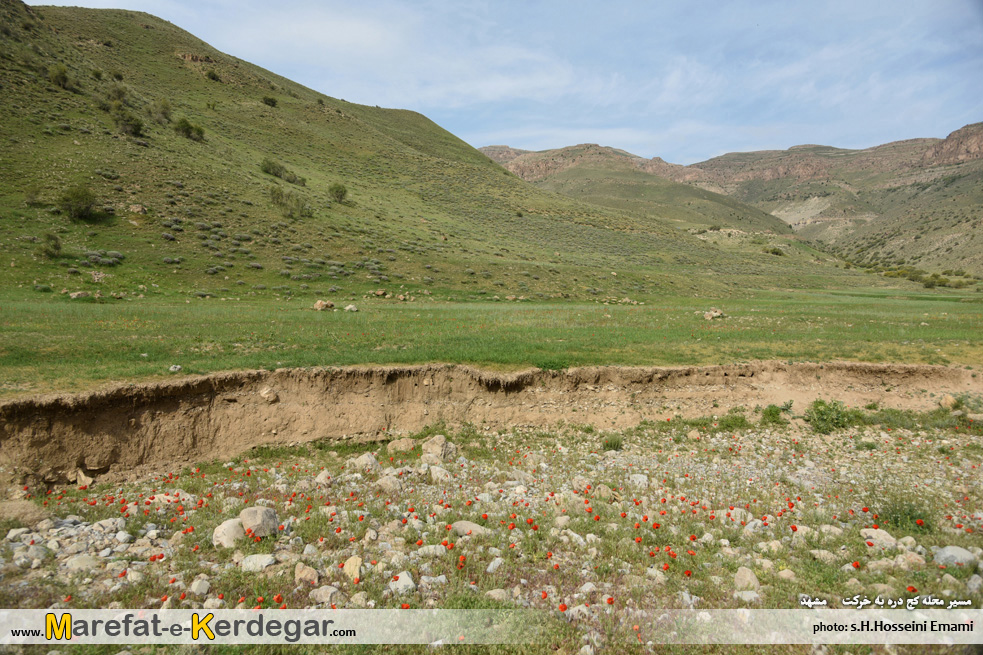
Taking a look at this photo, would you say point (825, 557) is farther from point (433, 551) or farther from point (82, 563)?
point (82, 563)

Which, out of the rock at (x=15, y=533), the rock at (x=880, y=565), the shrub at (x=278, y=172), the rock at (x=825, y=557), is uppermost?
the shrub at (x=278, y=172)

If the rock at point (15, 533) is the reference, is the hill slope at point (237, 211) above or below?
above

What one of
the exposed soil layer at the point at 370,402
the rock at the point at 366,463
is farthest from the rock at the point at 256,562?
the exposed soil layer at the point at 370,402

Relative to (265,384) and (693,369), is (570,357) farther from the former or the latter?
(265,384)

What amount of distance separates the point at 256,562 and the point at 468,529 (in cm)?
332

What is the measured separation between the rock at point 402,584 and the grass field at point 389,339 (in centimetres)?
904

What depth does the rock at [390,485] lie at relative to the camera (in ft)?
30.1

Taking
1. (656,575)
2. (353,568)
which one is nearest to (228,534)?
(353,568)

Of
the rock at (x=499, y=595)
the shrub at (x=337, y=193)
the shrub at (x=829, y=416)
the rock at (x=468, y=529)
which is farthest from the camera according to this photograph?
the shrub at (x=337, y=193)

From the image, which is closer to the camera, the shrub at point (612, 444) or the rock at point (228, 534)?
the rock at point (228, 534)

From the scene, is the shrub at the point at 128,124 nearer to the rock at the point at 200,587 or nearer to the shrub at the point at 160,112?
the shrub at the point at 160,112

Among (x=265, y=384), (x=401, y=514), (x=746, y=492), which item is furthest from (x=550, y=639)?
(x=265, y=384)

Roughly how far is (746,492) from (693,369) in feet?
22.2

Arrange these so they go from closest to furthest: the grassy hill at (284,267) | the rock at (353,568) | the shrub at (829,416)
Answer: the rock at (353,568)
the shrub at (829,416)
the grassy hill at (284,267)
